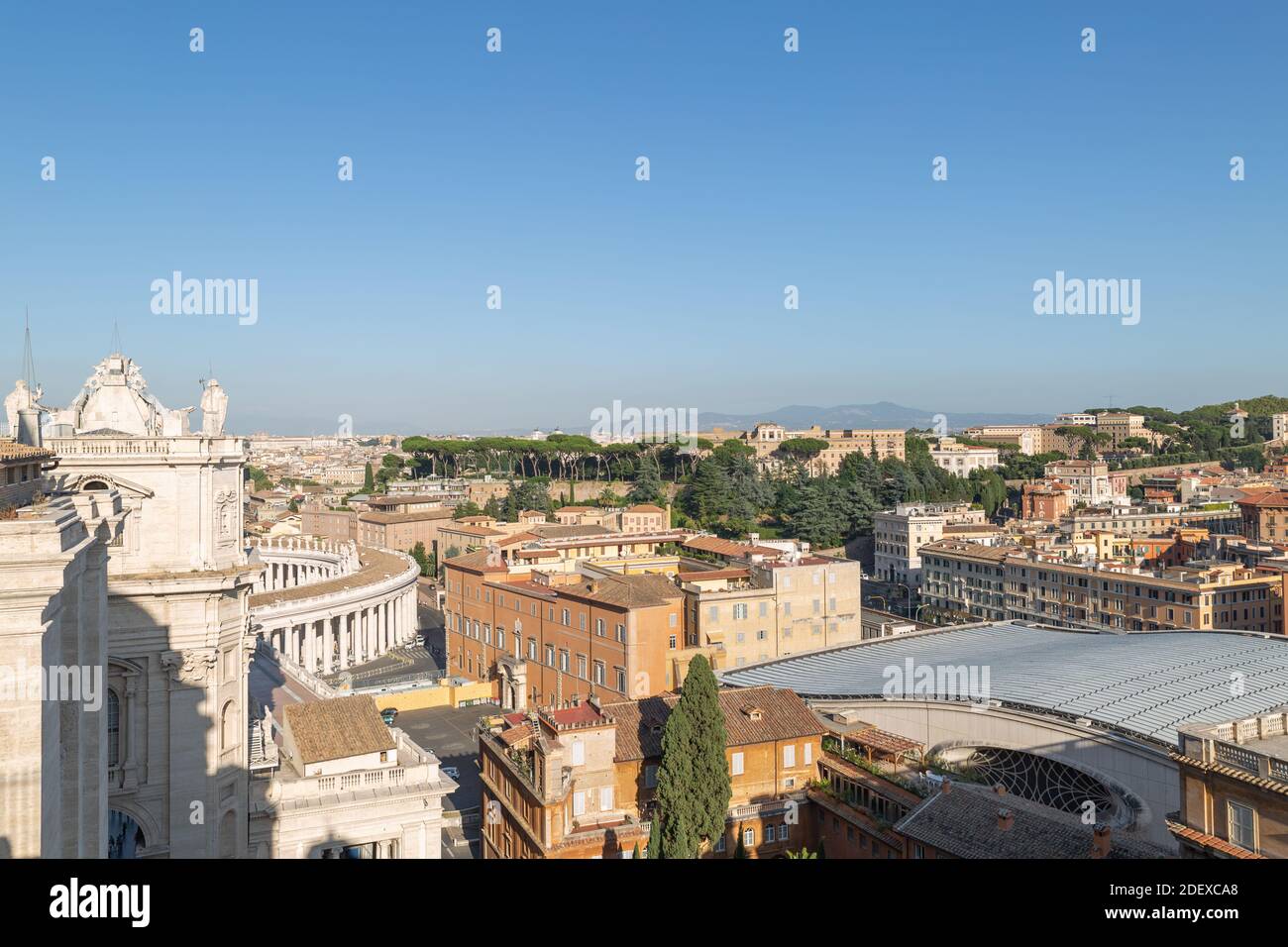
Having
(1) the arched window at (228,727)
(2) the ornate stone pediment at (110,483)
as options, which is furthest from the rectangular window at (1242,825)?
(2) the ornate stone pediment at (110,483)

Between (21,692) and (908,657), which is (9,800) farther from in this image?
(908,657)

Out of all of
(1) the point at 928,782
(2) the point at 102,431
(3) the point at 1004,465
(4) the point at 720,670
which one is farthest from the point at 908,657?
(3) the point at 1004,465

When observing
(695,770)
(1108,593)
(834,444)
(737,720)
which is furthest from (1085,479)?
(695,770)

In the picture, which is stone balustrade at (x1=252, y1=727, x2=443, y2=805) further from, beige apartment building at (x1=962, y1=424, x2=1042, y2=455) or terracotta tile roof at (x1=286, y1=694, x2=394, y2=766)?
beige apartment building at (x1=962, y1=424, x2=1042, y2=455)

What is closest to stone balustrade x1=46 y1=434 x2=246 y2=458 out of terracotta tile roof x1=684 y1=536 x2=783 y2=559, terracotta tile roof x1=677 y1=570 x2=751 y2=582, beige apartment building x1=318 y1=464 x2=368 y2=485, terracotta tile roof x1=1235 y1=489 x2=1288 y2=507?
terracotta tile roof x1=677 y1=570 x2=751 y2=582

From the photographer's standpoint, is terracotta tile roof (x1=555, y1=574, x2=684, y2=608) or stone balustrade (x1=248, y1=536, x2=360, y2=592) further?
stone balustrade (x1=248, y1=536, x2=360, y2=592)

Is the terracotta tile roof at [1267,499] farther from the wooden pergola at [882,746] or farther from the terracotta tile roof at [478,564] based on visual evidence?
the wooden pergola at [882,746]
